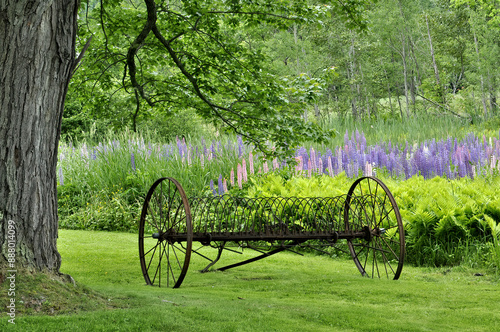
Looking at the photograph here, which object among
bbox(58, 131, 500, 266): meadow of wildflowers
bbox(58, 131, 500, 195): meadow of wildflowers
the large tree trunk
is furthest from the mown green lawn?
bbox(58, 131, 500, 195): meadow of wildflowers

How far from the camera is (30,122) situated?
2.99 metres

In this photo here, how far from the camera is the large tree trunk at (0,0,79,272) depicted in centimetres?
291

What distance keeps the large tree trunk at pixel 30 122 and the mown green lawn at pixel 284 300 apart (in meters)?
0.55

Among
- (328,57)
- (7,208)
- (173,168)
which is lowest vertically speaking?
(7,208)

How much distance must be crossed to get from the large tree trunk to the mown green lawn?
1.80 feet

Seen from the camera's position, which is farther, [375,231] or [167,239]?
[375,231]

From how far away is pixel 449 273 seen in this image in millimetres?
4801

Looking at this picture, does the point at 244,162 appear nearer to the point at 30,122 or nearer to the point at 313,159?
the point at 313,159

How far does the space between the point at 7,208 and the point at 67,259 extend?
293 centimetres

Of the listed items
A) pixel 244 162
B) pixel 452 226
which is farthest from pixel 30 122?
pixel 244 162

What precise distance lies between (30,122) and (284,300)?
7.21 ft

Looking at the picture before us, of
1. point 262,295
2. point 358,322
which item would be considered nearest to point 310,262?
point 262,295

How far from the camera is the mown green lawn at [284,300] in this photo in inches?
105

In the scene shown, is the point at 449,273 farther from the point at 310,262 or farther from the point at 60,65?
the point at 60,65
